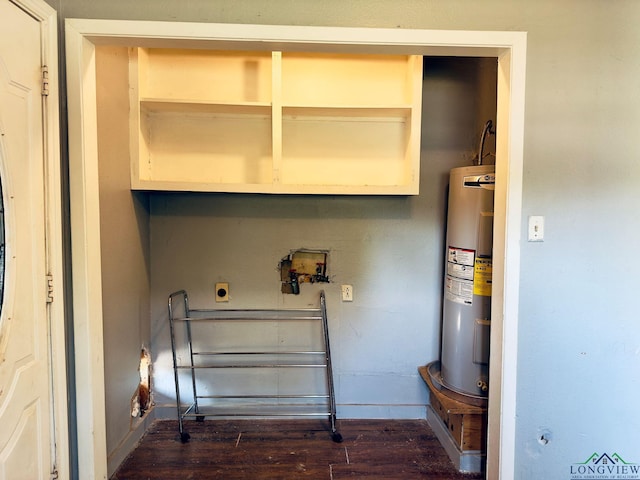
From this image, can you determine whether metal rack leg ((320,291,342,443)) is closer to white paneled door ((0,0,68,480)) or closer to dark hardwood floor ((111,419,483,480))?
dark hardwood floor ((111,419,483,480))

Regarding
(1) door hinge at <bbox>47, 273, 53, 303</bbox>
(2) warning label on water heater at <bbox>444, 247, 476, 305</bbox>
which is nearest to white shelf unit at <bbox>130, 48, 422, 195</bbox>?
(2) warning label on water heater at <bbox>444, 247, 476, 305</bbox>

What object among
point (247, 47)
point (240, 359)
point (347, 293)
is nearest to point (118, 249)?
point (240, 359)

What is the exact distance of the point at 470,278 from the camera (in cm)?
187

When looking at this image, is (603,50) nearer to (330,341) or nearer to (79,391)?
(330,341)

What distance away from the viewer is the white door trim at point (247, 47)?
1322 millimetres

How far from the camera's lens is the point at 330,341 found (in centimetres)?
225

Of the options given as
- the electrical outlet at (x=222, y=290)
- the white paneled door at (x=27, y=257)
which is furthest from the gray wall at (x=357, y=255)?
the white paneled door at (x=27, y=257)

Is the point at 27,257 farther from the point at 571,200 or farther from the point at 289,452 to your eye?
the point at 571,200

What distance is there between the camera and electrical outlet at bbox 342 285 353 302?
2236mm

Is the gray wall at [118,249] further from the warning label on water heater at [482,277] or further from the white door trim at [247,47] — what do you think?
the warning label on water heater at [482,277]

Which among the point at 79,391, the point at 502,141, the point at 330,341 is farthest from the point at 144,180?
the point at 502,141

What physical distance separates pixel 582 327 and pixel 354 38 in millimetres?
1512

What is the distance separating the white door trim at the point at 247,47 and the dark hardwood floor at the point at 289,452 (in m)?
0.49

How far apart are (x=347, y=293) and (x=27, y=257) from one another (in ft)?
5.26
